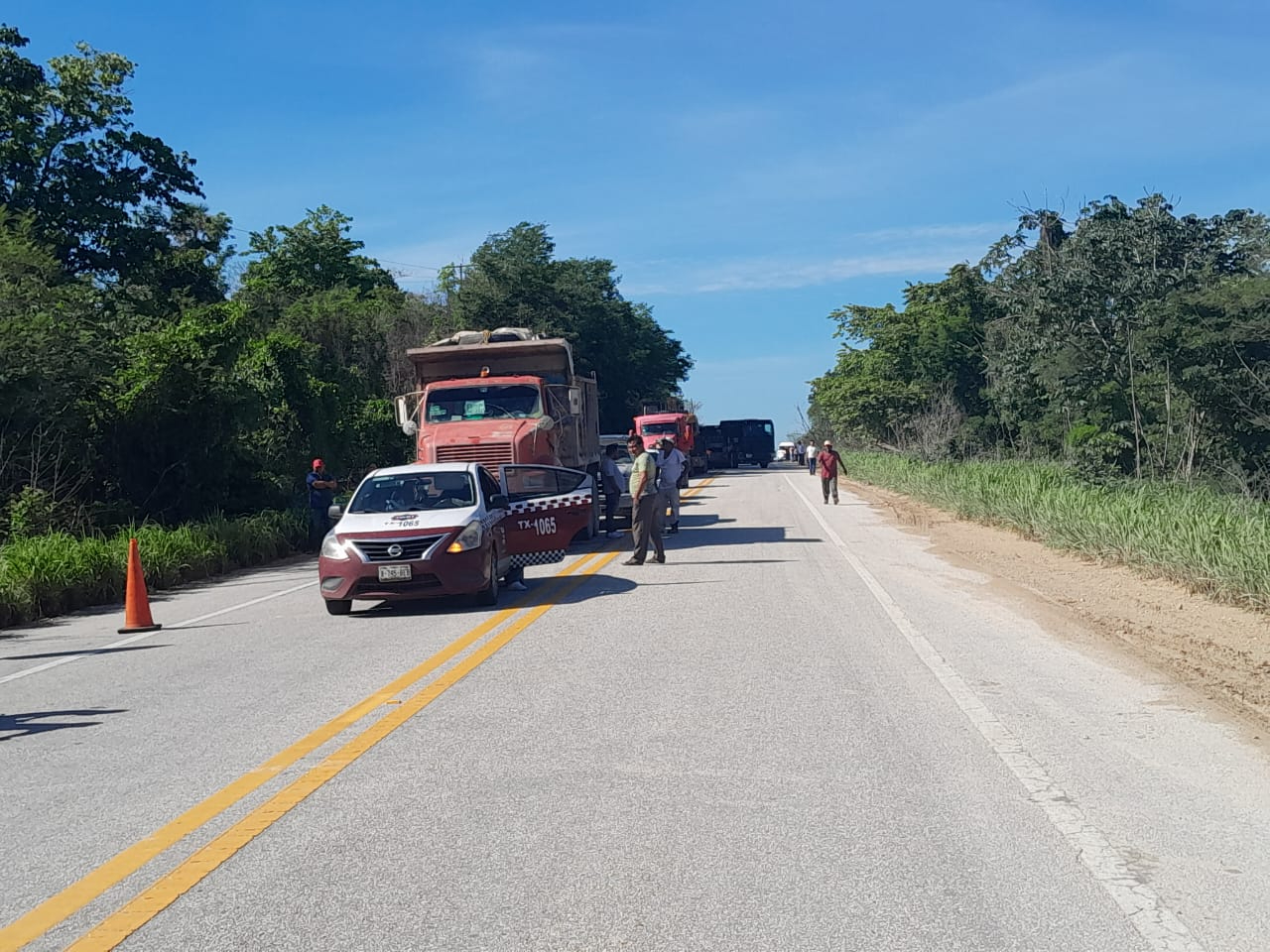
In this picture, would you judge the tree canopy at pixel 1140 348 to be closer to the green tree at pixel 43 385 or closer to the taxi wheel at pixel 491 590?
the taxi wheel at pixel 491 590

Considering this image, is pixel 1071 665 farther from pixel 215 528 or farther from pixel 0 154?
pixel 0 154

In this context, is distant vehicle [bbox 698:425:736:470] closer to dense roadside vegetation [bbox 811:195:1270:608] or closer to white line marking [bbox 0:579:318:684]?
dense roadside vegetation [bbox 811:195:1270:608]

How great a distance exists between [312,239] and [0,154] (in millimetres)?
26932

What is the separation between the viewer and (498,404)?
2133 centimetres

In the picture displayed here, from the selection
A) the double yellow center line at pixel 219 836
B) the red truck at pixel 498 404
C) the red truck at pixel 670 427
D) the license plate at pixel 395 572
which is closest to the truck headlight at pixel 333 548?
the license plate at pixel 395 572

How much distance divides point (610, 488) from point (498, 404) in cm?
401

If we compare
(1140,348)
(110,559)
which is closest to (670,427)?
(1140,348)

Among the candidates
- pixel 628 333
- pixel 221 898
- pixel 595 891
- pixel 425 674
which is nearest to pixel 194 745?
Answer: pixel 425 674

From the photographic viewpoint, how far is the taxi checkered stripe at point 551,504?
1599 centimetres

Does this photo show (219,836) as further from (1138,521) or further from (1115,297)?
(1115,297)

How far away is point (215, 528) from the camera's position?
22.7 metres

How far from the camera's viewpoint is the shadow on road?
876 cm

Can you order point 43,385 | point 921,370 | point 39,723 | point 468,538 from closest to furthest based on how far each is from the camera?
point 39,723
point 468,538
point 43,385
point 921,370

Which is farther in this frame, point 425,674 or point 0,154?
point 0,154
